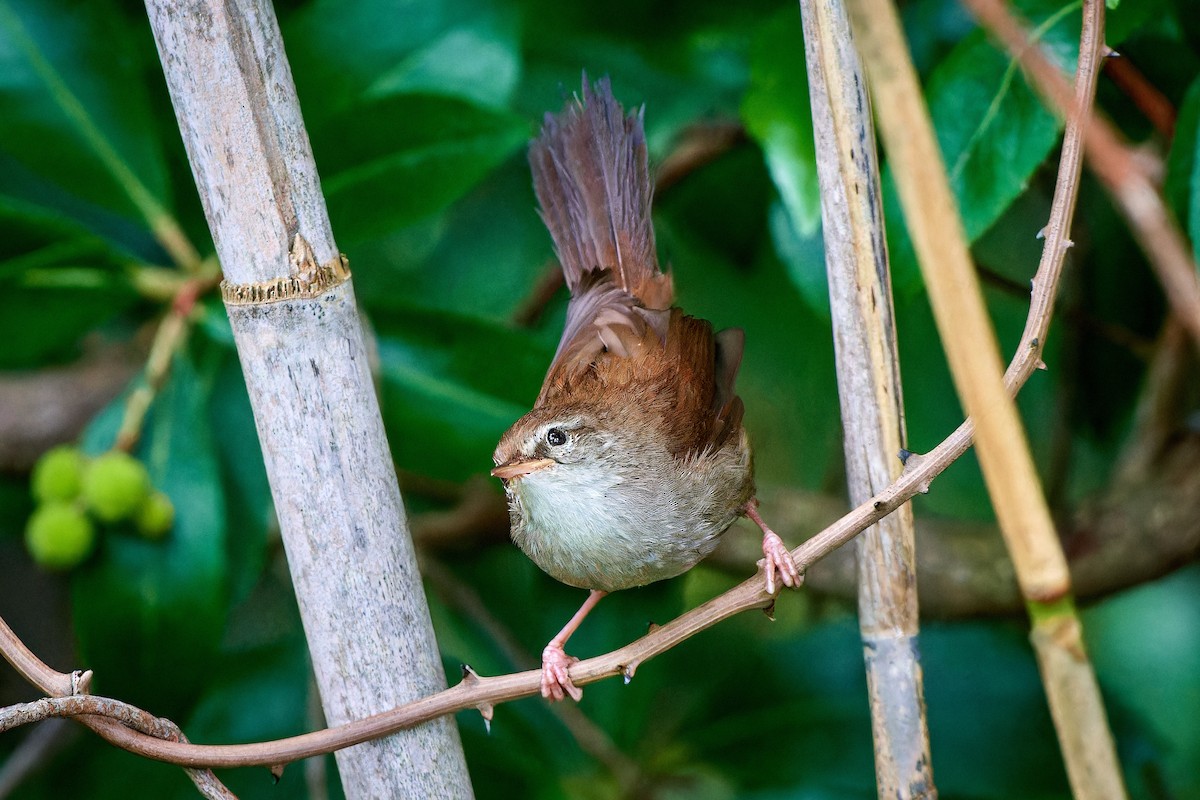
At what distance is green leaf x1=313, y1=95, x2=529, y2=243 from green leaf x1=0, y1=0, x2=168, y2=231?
0.34 metres

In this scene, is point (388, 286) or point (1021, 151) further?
point (388, 286)

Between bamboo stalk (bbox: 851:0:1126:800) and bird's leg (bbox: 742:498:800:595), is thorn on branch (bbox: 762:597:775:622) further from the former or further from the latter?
bamboo stalk (bbox: 851:0:1126:800)

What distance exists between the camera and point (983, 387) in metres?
0.56

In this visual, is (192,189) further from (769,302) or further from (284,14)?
(769,302)

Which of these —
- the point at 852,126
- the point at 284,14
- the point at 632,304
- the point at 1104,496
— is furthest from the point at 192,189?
the point at 1104,496

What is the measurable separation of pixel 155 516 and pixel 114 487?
0.10 metres

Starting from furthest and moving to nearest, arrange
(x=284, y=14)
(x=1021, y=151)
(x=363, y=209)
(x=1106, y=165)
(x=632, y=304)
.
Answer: (x=284, y=14) → (x=363, y=209) → (x=632, y=304) → (x=1021, y=151) → (x=1106, y=165)

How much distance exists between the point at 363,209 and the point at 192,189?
419 millimetres

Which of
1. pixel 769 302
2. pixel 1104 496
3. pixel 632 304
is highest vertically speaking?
pixel 769 302

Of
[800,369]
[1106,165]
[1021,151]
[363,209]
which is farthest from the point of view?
[800,369]

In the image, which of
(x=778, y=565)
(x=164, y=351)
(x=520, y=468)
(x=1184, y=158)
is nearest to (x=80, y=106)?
(x=164, y=351)

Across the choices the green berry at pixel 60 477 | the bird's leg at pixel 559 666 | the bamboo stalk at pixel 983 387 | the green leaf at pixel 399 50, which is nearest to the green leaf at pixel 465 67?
the green leaf at pixel 399 50

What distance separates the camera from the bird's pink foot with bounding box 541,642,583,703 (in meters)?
1.52

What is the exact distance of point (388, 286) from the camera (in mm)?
2268
